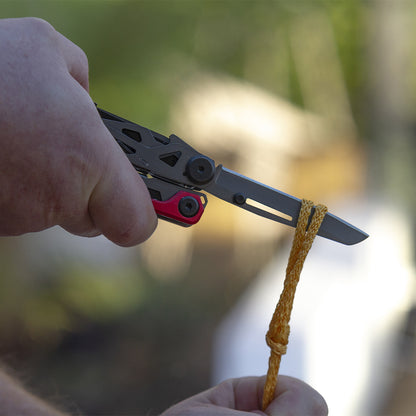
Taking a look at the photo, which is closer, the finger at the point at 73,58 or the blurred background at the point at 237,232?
the finger at the point at 73,58

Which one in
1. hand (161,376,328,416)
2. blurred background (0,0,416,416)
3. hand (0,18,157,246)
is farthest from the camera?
blurred background (0,0,416,416)

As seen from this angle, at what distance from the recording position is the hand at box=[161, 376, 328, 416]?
72cm

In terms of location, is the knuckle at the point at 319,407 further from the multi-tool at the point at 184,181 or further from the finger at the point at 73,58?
the finger at the point at 73,58

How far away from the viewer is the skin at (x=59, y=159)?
58 centimetres

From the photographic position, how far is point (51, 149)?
1.97 feet

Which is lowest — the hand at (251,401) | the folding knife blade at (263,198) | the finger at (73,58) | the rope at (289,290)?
the hand at (251,401)

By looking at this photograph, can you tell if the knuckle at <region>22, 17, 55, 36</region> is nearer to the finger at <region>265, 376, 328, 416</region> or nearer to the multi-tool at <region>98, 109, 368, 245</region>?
the multi-tool at <region>98, 109, 368, 245</region>

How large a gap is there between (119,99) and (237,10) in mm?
1282

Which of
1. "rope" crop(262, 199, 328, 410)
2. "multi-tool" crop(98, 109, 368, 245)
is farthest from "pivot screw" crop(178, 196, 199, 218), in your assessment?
"rope" crop(262, 199, 328, 410)

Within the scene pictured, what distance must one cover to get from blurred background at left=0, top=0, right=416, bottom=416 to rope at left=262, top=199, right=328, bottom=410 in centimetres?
196

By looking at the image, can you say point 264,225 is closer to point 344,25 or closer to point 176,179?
point 344,25

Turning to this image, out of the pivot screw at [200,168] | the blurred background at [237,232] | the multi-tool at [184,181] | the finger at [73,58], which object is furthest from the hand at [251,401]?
the blurred background at [237,232]

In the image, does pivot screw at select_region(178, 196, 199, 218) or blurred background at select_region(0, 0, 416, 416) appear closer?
pivot screw at select_region(178, 196, 199, 218)

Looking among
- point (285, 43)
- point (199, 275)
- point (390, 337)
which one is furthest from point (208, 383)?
point (285, 43)
